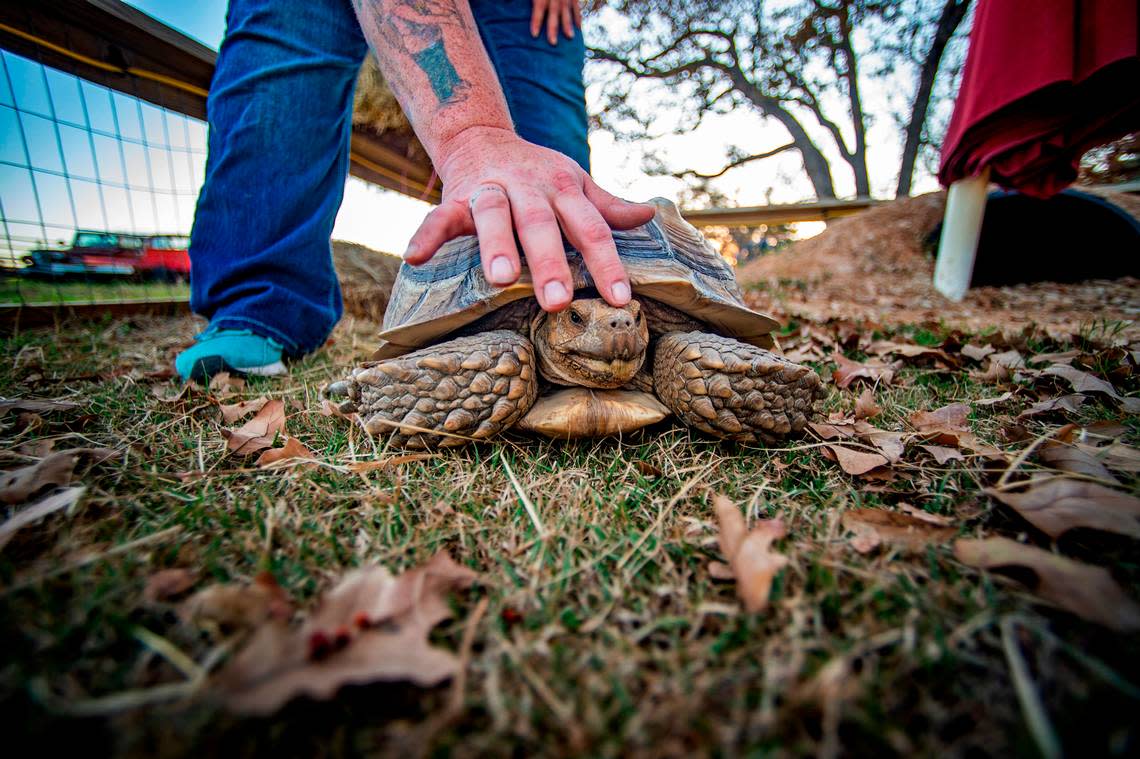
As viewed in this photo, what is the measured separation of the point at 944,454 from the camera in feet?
4.34

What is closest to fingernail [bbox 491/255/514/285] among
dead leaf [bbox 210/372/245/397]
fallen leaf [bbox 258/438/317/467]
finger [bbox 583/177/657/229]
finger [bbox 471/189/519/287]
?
finger [bbox 471/189/519/287]

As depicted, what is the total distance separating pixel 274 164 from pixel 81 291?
276 cm

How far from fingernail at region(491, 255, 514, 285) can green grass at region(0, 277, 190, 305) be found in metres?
3.78

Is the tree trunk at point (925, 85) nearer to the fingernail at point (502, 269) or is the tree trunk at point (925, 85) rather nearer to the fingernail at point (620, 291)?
the fingernail at point (620, 291)

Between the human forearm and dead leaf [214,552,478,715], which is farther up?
the human forearm

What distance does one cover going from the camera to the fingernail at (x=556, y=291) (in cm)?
135

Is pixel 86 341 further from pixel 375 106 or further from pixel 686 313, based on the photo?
pixel 686 313

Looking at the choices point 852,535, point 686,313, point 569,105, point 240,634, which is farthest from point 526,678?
point 569,105

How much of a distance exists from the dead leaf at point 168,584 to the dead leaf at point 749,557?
0.91m

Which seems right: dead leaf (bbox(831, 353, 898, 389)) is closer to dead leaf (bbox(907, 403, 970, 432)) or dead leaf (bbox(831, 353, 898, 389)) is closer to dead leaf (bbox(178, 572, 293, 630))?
dead leaf (bbox(907, 403, 970, 432))

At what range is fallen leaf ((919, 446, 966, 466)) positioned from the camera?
130cm

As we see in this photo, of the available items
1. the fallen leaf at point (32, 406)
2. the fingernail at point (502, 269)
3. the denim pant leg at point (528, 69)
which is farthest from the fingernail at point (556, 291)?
the denim pant leg at point (528, 69)

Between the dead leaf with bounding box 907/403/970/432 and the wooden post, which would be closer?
the dead leaf with bounding box 907/403/970/432

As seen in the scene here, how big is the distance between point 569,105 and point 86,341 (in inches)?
131
